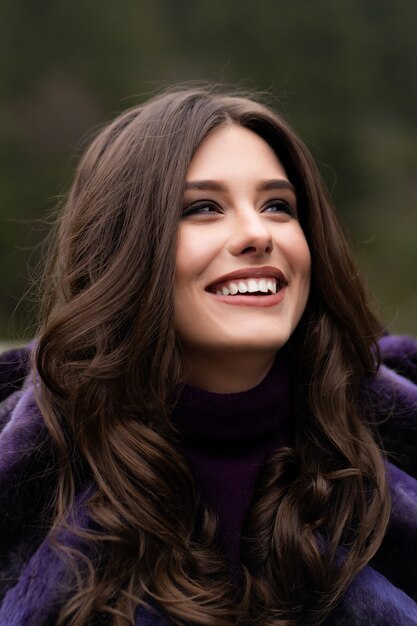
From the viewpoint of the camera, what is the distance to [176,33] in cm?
1206

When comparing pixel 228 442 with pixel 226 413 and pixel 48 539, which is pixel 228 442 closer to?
pixel 226 413

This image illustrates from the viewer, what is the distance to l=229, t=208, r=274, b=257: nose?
5.84 feet

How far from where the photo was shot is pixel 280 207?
1.98m

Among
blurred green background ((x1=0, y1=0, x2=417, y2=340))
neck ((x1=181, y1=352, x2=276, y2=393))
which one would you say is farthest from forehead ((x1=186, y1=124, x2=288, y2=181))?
blurred green background ((x1=0, y1=0, x2=417, y2=340))

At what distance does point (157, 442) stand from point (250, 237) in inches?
19.5

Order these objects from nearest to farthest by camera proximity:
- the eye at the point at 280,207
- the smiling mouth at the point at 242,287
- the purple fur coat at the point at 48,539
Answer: the purple fur coat at the point at 48,539 < the smiling mouth at the point at 242,287 < the eye at the point at 280,207

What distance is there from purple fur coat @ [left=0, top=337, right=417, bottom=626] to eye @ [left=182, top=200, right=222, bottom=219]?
0.59 m

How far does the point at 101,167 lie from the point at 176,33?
1078cm

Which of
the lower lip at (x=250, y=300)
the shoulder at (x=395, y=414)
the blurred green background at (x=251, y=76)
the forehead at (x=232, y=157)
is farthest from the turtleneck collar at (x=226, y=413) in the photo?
the blurred green background at (x=251, y=76)

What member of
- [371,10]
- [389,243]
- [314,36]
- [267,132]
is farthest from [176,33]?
[267,132]

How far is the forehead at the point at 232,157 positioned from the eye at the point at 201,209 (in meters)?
0.06

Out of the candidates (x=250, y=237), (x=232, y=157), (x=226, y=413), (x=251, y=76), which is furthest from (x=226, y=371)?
(x=251, y=76)

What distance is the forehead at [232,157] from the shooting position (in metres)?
1.86

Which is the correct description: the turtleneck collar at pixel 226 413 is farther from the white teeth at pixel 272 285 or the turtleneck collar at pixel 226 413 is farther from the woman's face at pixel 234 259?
the white teeth at pixel 272 285
